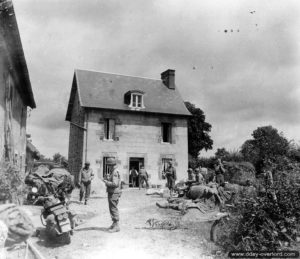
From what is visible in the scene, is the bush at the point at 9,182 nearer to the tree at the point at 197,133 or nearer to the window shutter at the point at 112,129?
the window shutter at the point at 112,129

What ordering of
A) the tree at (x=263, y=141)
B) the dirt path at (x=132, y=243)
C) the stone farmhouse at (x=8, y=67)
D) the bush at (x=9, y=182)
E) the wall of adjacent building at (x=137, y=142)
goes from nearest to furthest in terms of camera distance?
the dirt path at (x=132, y=243)
the stone farmhouse at (x=8, y=67)
the bush at (x=9, y=182)
the wall of adjacent building at (x=137, y=142)
the tree at (x=263, y=141)

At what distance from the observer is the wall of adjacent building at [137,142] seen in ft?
68.0

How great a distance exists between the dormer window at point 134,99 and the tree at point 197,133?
12.1m

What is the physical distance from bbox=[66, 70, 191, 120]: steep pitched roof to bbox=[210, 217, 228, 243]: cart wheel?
49.5 ft

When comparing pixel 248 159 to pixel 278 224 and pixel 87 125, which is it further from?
pixel 278 224

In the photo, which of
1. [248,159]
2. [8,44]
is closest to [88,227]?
[8,44]

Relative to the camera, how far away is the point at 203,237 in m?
6.98

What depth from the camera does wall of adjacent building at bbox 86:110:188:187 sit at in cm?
2073

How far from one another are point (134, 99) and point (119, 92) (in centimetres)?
131

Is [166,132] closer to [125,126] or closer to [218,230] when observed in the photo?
[125,126]

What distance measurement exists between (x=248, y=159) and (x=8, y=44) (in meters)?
27.9

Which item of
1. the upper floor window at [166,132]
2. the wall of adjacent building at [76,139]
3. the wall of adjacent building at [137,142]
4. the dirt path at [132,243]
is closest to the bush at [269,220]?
the dirt path at [132,243]

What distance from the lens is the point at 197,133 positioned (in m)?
34.0

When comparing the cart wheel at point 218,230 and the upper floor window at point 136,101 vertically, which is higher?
the upper floor window at point 136,101
